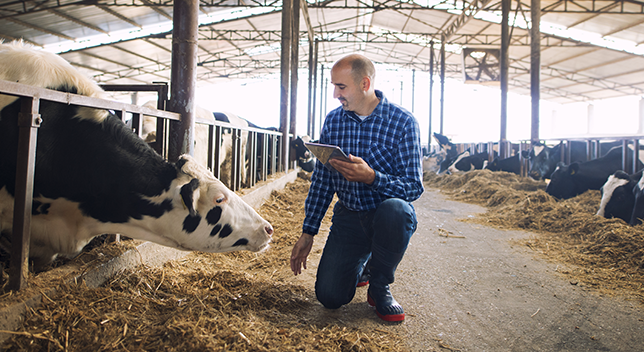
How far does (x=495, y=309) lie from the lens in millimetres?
2391

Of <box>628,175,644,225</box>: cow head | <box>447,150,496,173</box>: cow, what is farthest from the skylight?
<box>628,175,644,225</box>: cow head

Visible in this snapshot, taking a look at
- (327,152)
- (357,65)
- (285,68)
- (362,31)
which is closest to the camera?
(327,152)

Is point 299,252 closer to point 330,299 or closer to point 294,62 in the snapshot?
point 330,299

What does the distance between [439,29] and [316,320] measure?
1983 centimetres

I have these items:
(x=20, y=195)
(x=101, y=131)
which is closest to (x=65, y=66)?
(x=101, y=131)

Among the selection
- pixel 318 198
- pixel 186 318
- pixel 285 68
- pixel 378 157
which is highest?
pixel 285 68

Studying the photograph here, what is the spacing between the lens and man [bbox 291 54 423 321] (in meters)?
2.21

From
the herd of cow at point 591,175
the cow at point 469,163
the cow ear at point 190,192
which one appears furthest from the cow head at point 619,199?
the cow at point 469,163

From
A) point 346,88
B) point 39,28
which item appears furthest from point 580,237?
point 39,28

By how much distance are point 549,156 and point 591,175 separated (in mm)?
3197

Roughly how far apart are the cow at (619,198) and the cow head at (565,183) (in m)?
1.84

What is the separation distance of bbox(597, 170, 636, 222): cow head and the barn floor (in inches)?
101

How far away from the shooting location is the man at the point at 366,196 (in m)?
2.21

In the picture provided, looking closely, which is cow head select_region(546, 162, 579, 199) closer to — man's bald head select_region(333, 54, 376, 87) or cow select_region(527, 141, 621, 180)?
cow select_region(527, 141, 621, 180)
